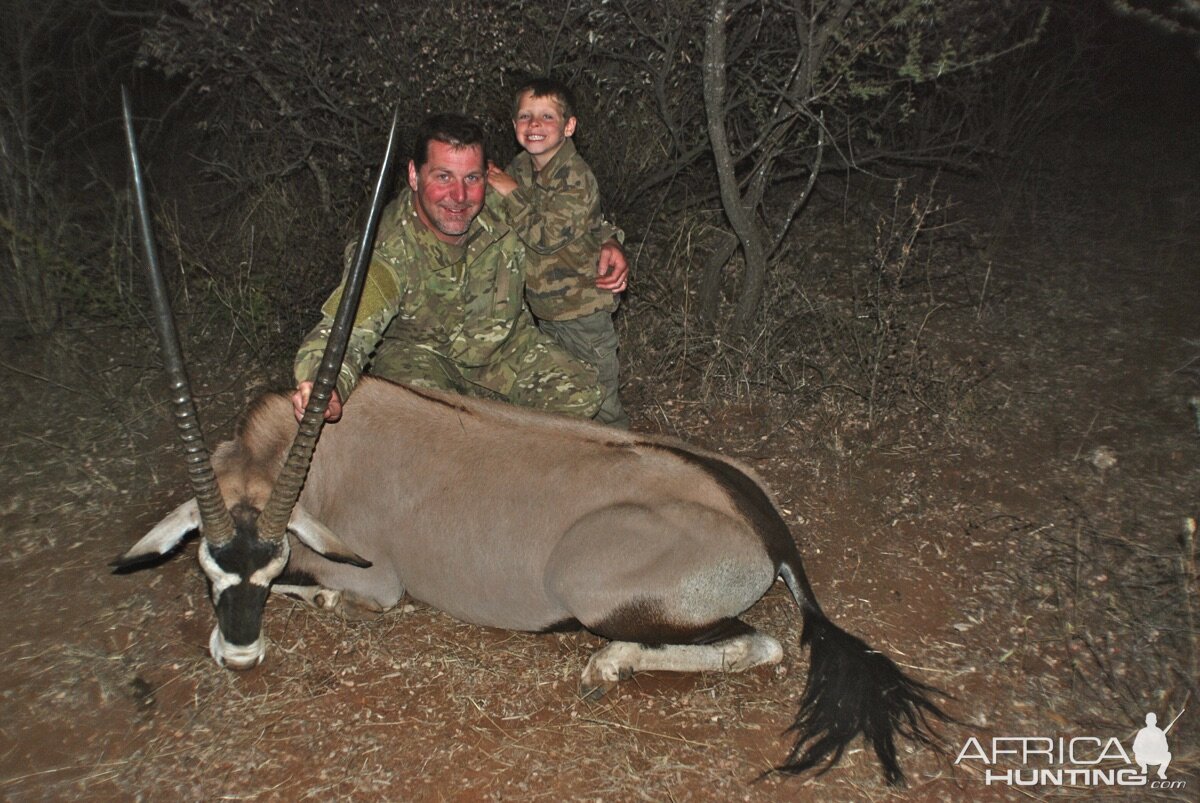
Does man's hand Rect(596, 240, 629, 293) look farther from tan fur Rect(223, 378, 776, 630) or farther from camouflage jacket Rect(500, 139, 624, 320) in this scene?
tan fur Rect(223, 378, 776, 630)

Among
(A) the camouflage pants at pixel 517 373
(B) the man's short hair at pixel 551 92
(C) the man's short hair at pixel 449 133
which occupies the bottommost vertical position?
(A) the camouflage pants at pixel 517 373

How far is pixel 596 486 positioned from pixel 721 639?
766mm

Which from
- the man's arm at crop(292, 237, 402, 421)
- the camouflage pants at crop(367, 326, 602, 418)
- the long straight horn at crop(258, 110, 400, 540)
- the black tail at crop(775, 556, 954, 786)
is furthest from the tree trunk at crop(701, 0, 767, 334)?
the black tail at crop(775, 556, 954, 786)

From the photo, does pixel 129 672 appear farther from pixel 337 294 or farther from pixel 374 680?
pixel 337 294

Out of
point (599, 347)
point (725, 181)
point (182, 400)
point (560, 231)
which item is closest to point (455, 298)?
point (560, 231)

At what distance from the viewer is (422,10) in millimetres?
5094

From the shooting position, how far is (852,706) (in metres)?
3.20

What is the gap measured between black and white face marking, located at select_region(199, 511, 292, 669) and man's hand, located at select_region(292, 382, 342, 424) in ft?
1.52

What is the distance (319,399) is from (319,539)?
2.07ft

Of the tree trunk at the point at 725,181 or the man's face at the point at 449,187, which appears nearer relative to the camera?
the man's face at the point at 449,187

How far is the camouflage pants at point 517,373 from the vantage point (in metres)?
4.44
